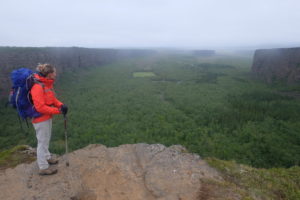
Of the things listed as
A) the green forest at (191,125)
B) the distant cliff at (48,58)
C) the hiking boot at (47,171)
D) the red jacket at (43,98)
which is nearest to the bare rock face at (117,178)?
the hiking boot at (47,171)

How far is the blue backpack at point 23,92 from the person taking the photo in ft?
10.4

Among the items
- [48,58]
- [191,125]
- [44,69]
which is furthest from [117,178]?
[48,58]

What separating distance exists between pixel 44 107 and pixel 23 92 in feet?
1.36

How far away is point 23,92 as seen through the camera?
322 centimetres

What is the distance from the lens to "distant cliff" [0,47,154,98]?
13.3m

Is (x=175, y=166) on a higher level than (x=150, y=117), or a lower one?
higher

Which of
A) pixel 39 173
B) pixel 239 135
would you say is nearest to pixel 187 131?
pixel 239 135

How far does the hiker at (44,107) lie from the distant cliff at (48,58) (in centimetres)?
1164

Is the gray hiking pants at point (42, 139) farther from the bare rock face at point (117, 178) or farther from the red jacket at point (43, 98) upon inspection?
the bare rock face at point (117, 178)

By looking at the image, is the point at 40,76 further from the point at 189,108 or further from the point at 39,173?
the point at 189,108

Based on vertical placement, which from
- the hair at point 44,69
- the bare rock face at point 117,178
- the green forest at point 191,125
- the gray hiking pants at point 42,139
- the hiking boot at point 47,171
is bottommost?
the green forest at point 191,125

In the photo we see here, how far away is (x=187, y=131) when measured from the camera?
8.79 meters

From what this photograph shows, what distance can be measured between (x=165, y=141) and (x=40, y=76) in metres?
5.50

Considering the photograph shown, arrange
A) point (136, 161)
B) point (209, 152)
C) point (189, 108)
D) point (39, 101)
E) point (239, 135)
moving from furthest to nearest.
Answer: point (189, 108)
point (239, 135)
point (209, 152)
point (136, 161)
point (39, 101)
